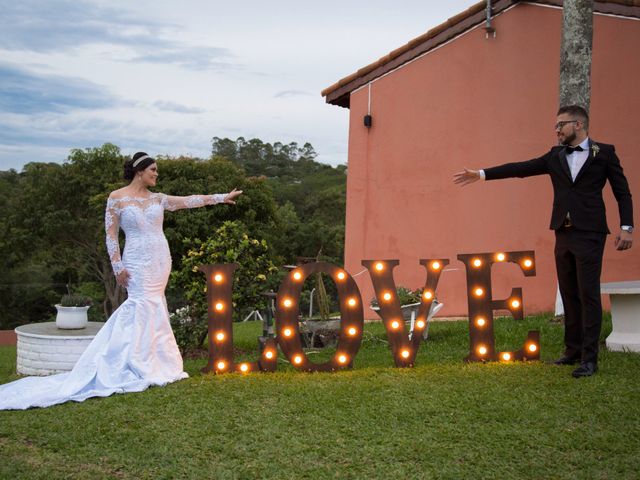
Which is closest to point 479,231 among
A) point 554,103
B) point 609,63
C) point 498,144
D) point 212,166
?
point 498,144

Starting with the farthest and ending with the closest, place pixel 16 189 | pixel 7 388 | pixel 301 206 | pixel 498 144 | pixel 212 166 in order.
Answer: pixel 301 206
pixel 16 189
pixel 212 166
pixel 498 144
pixel 7 388

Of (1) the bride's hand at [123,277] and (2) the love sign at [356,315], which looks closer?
(2) the love sign at [356,315]

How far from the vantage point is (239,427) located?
5219mm

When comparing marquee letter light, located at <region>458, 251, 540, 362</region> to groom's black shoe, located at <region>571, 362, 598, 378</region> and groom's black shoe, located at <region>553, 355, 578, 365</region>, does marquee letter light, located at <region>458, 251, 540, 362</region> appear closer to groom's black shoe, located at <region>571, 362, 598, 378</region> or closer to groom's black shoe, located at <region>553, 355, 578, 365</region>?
groom's black shoe, located at <region>553, 355, 578, 365</region>

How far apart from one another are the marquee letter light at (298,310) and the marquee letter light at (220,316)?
1.58 feet

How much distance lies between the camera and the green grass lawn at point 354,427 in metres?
4.47

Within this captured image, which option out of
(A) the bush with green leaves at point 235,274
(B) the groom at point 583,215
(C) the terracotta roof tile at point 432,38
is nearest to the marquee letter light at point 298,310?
(B) the groom at point 583,215

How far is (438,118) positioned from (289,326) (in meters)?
8.31

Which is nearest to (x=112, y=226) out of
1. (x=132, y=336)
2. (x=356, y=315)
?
(x=132, y=336)

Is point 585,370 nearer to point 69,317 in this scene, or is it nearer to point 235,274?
point 235,274

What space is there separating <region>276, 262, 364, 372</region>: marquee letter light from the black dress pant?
191 centimetres

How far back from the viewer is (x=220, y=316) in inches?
265

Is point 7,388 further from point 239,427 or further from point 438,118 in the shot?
point 438,118

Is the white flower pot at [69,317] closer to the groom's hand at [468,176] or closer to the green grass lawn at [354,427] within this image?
the green grass lawn at [354,427]
